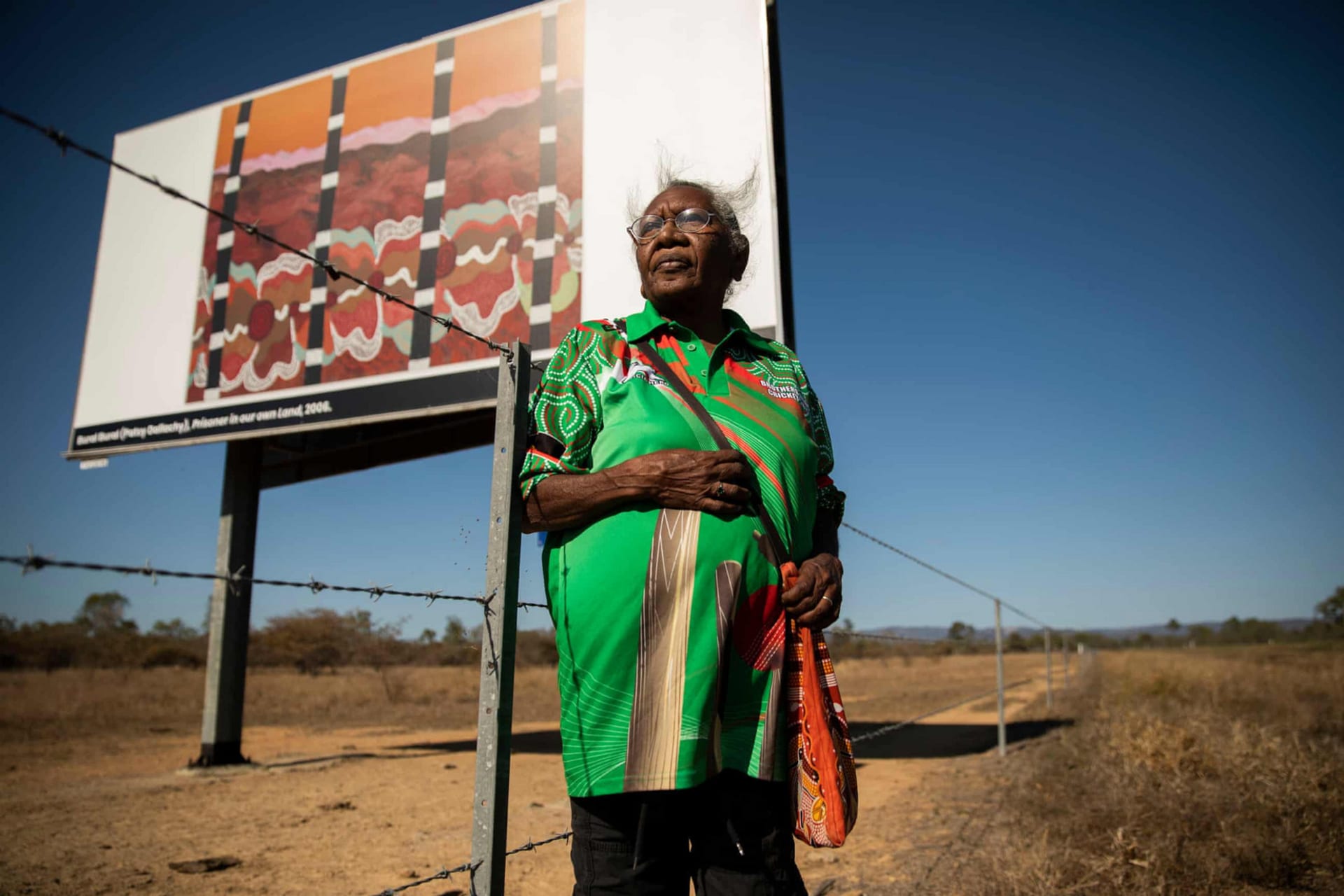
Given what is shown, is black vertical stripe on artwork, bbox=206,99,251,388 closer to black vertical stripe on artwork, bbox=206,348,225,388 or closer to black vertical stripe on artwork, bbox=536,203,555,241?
black vertical stripe on artwork, bbox=206,348,225,388

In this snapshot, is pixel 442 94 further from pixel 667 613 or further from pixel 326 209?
pixel 667 613

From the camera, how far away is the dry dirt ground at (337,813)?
3.89 metres

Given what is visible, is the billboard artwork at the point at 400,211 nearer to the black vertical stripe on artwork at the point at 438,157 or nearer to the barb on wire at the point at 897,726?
the black vertical stripe on artwork at the point at 438,157

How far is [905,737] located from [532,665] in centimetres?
3454

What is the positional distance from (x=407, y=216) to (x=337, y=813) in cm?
470

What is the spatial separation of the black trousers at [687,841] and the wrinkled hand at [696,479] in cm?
45

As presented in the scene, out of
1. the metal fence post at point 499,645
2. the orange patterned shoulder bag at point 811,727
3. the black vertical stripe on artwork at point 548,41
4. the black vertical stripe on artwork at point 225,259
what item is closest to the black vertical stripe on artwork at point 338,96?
the black vertical stripe on artwork at point 225,259

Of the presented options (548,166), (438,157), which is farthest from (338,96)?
(548,166)

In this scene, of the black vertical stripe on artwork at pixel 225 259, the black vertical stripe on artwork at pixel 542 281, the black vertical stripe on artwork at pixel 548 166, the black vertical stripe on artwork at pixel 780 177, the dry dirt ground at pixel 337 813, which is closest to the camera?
the dry dirt ground at pixel 337 813

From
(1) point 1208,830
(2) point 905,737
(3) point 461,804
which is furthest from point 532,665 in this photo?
(1) point 1208,830

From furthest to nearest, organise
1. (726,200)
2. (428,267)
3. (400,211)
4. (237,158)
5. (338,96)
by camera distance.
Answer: (237,158)
(338,96)
(400,211)
(428,267)
(726,200)

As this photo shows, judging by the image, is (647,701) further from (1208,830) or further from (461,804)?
(461,804)

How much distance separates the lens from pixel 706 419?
142cm

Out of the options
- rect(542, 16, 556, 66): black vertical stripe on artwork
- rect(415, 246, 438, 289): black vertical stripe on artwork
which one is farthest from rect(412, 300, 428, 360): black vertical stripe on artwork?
rect(542, 16, 556, 66): black vertical stripe on artwork
